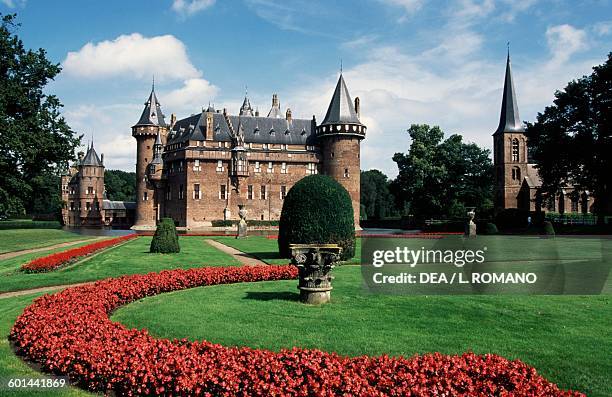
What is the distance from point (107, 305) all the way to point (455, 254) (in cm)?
692

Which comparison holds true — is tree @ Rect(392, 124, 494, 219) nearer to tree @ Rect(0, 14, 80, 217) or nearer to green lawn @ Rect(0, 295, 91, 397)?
tree @ Rect(0, 14, 80, 217)

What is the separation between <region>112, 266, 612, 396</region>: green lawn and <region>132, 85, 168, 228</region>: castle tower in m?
52.8

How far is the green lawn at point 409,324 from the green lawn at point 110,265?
466 centimetres

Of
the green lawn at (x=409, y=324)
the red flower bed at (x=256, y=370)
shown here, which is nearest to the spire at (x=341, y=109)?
the green lawn at (x=409, y=324)

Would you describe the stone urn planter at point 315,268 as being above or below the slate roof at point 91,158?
below

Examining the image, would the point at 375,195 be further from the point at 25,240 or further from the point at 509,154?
the point at 25,240

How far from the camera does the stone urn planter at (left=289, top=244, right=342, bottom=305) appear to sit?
10367 mm

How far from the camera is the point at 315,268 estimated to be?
417 inches

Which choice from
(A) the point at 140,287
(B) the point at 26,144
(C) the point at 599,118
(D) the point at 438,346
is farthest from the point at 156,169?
(D) the point at 438,346

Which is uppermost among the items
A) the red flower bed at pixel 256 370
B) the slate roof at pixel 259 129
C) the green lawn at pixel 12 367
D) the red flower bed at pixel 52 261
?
the slate roof at pixel 259 129

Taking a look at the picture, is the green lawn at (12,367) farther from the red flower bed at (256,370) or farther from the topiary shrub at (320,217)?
the topiary shrub at (320,217)

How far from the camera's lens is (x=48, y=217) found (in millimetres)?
106312

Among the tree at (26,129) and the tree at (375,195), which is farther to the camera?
the tree at (375,195)

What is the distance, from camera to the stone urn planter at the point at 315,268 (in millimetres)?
10367
